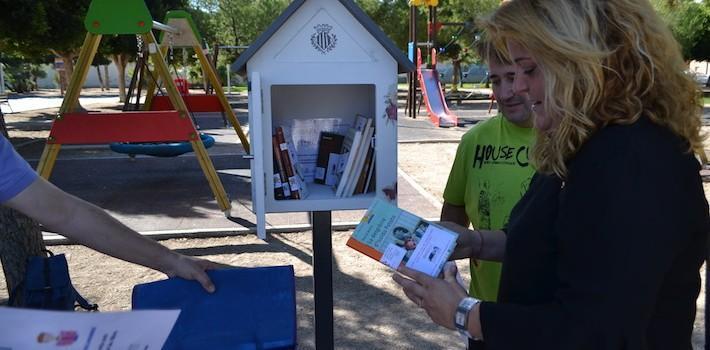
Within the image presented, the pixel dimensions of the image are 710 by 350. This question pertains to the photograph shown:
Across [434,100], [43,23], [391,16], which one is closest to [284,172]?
[43,23]

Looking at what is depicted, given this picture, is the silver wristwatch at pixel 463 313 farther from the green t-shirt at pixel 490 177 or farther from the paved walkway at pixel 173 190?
the paved walkway at pixel 173 190

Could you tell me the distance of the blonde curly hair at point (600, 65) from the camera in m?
1.01

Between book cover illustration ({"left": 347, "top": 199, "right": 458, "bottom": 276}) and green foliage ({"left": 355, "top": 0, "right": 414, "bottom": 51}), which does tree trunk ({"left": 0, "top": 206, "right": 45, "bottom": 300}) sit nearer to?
book cover illustration ({"left": 347, "top": 199, "right": 458, "bottom": 276})

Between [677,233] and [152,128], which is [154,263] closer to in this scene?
[677,233]

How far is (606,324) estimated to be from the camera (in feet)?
3.20

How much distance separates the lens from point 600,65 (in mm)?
999

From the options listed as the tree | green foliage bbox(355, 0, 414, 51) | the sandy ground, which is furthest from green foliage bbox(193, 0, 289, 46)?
the sandy ground

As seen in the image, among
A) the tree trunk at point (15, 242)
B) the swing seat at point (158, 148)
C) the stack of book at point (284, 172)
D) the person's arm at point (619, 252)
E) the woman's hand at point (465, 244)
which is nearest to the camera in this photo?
the person's arm at point (619, 252)

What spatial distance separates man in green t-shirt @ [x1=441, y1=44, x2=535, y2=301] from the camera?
2004 millimetres

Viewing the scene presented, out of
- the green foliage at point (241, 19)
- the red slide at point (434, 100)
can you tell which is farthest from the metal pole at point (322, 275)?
the green foliage at point (241, 19)

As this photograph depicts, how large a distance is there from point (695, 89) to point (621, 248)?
16.4 inches

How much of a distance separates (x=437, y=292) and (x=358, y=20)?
53.3 inches

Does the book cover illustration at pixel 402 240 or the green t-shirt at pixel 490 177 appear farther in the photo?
the green t-shirt at pixel 490 177

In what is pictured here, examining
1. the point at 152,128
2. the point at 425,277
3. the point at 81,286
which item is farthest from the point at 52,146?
the point at 425,277
